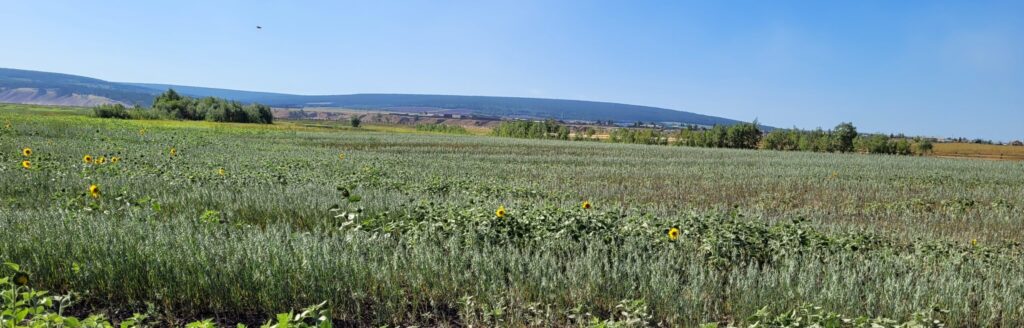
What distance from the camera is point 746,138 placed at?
79.3 meters

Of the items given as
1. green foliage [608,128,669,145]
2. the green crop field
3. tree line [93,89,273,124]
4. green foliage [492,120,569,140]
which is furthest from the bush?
the green crop field

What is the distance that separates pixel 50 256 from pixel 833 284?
6.71 metres

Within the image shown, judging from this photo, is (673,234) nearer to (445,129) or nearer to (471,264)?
(471,264)

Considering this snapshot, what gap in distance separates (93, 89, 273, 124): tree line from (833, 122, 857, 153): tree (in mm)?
84467

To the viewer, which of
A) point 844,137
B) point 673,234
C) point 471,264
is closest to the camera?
point 471,264

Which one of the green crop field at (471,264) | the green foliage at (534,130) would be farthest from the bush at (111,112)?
the green crop field at (471,264)

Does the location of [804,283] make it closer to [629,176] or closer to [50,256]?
[50,256]

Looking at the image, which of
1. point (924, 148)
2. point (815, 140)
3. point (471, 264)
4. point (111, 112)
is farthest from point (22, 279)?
point (924, 148)

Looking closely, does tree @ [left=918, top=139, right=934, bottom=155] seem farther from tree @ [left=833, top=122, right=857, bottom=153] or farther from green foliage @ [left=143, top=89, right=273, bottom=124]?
green foliage @ [left=143, top=89, right=273, bottom=124]

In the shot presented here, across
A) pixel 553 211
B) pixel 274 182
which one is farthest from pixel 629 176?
pixel 553 211

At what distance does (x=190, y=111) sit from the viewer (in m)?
88.4

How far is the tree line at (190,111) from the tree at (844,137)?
277 feet

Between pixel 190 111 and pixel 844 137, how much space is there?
91.1m

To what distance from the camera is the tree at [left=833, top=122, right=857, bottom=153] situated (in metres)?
73.4
